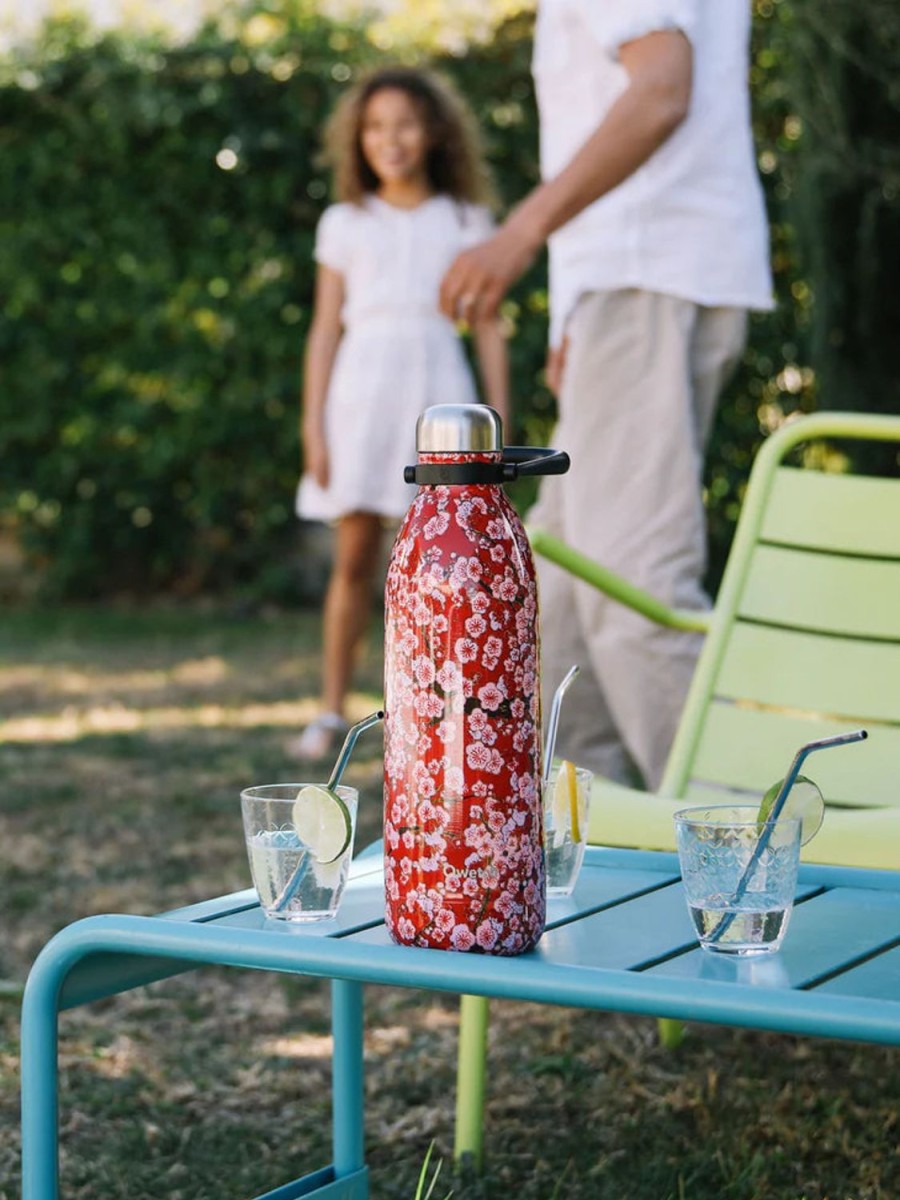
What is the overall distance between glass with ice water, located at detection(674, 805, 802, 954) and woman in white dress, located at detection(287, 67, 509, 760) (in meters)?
3.04

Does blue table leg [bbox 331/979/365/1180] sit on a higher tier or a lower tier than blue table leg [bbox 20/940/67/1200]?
lower

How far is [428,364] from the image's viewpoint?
15.5ft

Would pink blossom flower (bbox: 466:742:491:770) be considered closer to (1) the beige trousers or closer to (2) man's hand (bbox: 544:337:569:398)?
(1) the beige trousers

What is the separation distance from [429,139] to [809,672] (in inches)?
95.7

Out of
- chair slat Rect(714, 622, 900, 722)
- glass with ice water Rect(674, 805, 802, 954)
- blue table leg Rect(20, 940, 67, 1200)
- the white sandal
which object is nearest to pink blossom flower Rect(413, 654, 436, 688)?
glass with ice water Rect(674, 805, 802, 954)

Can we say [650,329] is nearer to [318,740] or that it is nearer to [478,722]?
[478,722]

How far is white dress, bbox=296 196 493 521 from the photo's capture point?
14.9 ft

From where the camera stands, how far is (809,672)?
2.39 m

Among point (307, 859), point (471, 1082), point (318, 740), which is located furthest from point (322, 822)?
point (318, 740)

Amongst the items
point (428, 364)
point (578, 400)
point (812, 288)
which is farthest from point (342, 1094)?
point (812, 288)

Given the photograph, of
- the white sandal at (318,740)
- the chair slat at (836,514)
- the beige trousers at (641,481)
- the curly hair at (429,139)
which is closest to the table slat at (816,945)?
the chair slat at (836,514)

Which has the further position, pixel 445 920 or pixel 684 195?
pixel 684 195

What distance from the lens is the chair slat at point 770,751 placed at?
2.24m

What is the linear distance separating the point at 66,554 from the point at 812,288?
11.7 feet
